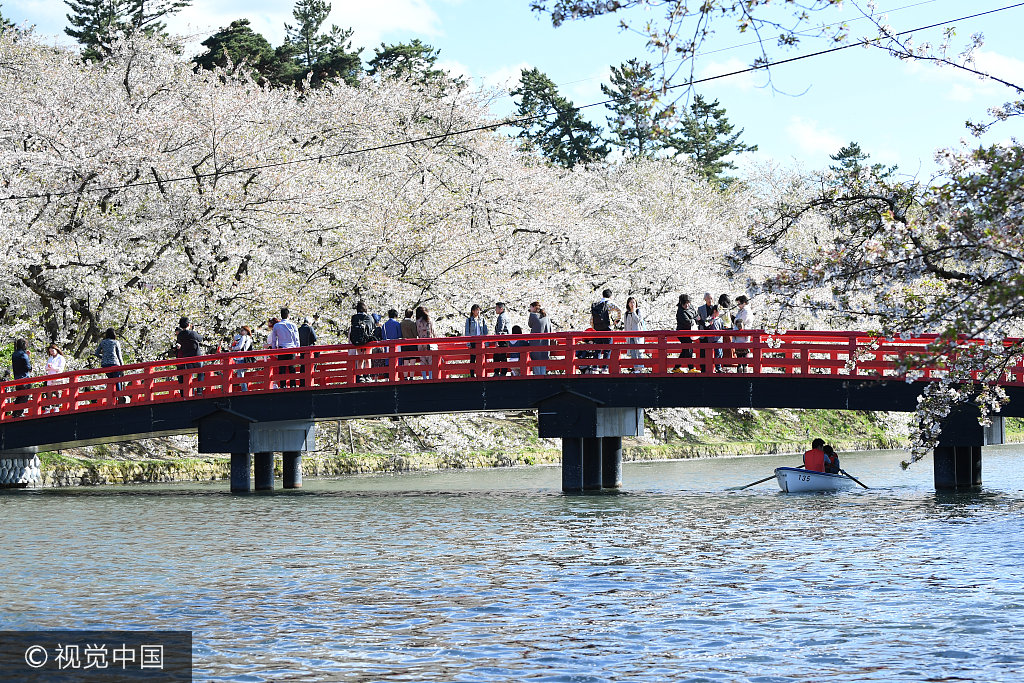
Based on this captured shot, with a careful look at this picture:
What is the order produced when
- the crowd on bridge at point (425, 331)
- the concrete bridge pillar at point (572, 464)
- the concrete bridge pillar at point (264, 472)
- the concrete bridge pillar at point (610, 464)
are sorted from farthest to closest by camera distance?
1. the concrete bridge pillar at point (264, 472)
2. the concrete bridge pillar at point (610, 464)
3. the concrete bridge pillar at point (572, 464)
4. the crowd on bridge at point (425, 331)

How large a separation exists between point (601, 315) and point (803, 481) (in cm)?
643

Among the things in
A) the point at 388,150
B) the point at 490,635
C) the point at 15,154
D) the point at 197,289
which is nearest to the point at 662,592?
the point at 490,635

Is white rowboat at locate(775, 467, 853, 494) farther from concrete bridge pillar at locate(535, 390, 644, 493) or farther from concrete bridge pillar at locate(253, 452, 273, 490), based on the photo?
concrete bridge pillar at locate(253, 452, 273, 490)

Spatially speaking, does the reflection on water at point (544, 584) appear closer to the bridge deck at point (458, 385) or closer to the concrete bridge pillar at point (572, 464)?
the concrete bridge pillar at point (572, 464)

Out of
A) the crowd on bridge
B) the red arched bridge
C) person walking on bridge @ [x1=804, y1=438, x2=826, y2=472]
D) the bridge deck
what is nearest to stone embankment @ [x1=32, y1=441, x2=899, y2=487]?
the red arched bridge

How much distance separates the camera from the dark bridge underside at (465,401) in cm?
2947

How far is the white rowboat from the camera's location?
105ft

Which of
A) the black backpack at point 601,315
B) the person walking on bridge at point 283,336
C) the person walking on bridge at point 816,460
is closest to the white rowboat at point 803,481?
the person walking on bridge at point 816,460

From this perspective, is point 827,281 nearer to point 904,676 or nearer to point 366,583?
point 904,676

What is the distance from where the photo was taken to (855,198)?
41.6 ft

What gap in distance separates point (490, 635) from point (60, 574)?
23.7ft

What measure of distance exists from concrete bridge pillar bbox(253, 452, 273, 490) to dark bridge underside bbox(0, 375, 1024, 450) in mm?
2022

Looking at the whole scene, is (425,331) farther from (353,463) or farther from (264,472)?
(353,463)

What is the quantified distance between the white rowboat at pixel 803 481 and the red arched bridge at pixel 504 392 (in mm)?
2567
